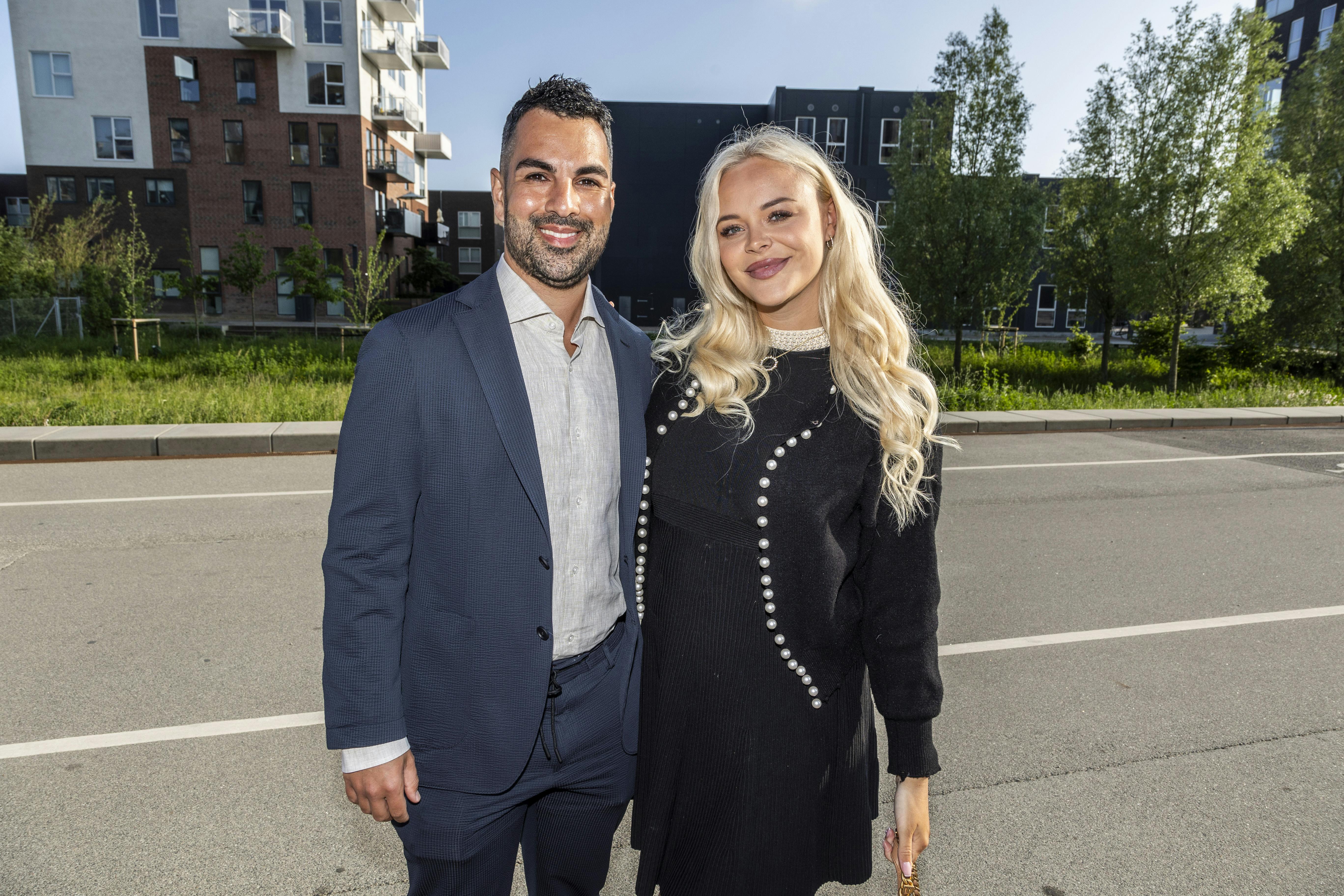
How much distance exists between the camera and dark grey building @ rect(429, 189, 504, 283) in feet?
238

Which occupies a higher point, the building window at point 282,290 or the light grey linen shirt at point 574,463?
the building window at point 282,290

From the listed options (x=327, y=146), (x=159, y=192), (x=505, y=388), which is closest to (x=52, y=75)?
(x=159, y=192)

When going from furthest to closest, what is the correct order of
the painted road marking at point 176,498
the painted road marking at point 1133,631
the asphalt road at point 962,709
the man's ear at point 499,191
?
the painted road marking at point 176,498 → the painted road marking at point 1133,631 → the asphalt road at point 962,709 → the man's ear at point 499,191

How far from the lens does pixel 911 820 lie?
1.84 m

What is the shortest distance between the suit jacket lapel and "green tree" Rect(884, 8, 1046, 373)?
1976 cm

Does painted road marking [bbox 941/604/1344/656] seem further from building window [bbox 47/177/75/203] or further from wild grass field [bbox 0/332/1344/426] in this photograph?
building window [bbox 47/177/75/203]

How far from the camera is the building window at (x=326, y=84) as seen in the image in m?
39.7

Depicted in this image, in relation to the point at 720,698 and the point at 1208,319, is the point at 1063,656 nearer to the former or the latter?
the point at 720,698

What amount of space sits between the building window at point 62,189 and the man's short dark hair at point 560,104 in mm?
48051

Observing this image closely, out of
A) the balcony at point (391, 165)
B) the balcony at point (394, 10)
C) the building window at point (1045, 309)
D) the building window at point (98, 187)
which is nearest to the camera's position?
the building window at point (98, 187)

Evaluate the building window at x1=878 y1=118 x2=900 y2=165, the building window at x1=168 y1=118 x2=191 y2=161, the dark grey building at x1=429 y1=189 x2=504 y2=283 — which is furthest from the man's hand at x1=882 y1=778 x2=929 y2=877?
the dark grey building at x1=429 y1=189 x2=504 y2=283

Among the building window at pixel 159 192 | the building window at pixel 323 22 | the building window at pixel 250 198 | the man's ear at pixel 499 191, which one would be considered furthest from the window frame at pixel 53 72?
the man's ear at pixel 499 191

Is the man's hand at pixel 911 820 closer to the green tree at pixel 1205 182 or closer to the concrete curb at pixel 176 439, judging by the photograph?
the concrete curb at pixel 176 439

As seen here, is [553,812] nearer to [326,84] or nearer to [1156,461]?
[1156,461]
